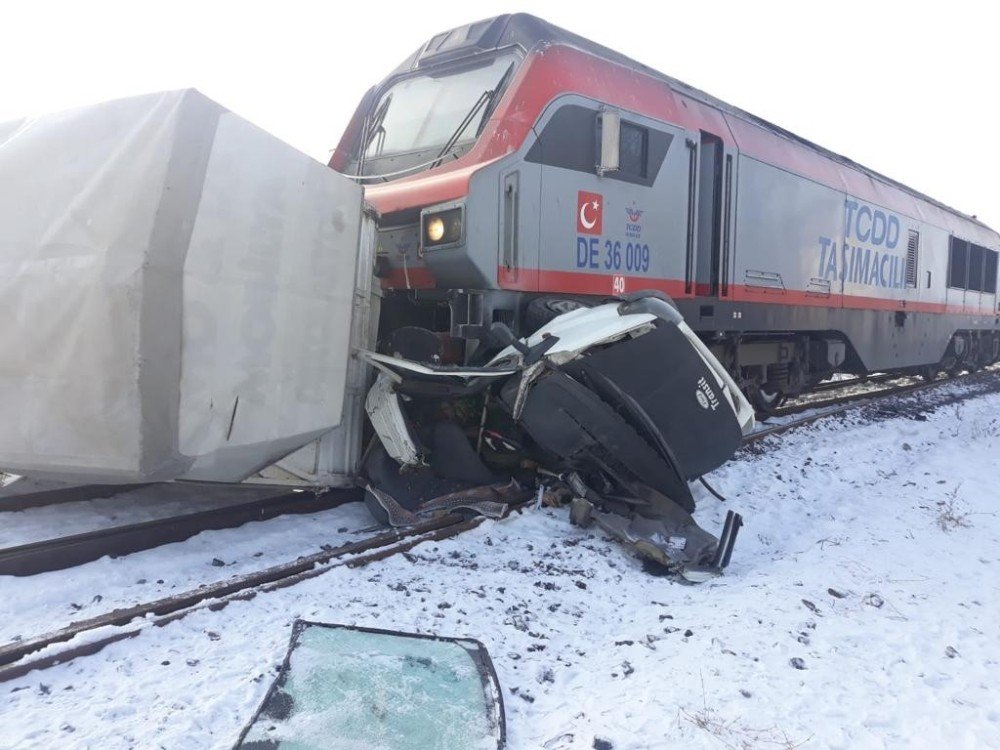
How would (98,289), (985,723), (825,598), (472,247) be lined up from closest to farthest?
1. (985,723)
2. (98,289)
3. (825,598)
4. (472,247)

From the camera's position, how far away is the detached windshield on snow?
17.6 ft

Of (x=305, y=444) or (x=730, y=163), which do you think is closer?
(x=305, y=444)

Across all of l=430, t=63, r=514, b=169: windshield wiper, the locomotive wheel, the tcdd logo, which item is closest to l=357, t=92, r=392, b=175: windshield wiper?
l=430, t=63, r=514, b=169: windshield wiper

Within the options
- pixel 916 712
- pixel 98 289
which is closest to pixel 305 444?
pixel 98 289

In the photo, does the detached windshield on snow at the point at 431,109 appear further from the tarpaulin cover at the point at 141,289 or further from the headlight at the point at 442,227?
the tarpaulin cover at the point at 141,289

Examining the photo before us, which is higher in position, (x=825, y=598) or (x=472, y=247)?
(x=472, y=247)

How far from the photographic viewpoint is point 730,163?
675 cm

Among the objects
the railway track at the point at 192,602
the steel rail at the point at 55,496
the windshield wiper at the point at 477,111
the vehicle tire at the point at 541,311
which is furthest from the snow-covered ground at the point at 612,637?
the windshield wiper at the point at 477,111

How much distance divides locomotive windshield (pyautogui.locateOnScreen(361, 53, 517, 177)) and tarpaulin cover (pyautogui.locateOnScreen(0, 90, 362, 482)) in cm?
190

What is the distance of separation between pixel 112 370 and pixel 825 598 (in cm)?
338

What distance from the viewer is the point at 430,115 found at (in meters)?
5.73

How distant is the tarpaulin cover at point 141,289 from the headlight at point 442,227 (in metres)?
1.10

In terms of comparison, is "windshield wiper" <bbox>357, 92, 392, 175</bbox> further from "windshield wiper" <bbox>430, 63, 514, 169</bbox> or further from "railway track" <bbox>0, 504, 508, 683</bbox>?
"railway track" <bbox>0, 504, 508, 683</bbox>

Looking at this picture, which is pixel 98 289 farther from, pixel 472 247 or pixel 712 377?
pixel 712 377
